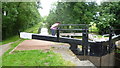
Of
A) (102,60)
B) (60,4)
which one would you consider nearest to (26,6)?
(60,4)

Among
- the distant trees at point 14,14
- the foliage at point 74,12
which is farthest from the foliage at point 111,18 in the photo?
the distant trees at point 14,14

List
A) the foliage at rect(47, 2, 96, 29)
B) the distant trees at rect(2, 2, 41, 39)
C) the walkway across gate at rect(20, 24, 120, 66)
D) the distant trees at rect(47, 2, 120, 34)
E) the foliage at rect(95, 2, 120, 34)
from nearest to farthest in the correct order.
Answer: the walkway across gate at rect(20, 24, 120, 66) → the foliage at rect(95, 2, 120, 34) → the distant trees at rect(2, 2, 41, 39) → the distant trees at rect(47, 2, 120, 34) → the foliage at rect(47, 2, 96, 29)

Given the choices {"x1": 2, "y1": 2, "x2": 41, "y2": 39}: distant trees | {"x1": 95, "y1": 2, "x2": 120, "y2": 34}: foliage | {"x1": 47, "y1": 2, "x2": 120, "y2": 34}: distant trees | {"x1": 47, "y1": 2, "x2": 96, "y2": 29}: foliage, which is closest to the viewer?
{"x1": 95, "y1": 2, "x2": 120, "y2": 34}: foliage

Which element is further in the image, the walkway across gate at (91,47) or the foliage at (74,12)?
the foliage at (74,12)

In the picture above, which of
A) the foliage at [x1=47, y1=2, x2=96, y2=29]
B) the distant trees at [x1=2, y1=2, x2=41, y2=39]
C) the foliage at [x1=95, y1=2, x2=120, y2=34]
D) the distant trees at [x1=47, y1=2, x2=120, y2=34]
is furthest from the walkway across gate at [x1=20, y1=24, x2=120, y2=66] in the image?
the foliage at [x1=47, y1=2, x2=96, y2=29]

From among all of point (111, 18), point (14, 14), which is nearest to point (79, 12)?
point (111, 18)

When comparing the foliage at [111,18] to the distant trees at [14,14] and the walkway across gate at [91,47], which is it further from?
the distant trees at [14,14]

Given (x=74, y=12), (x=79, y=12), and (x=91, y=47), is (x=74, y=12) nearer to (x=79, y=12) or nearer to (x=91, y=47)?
(x=79, y=12)

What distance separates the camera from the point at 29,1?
9188 mm

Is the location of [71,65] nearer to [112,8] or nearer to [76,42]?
[76,42]

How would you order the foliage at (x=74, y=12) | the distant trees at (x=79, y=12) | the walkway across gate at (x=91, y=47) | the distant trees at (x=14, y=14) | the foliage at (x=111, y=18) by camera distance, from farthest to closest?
the foliage at (x=74, y=12) < the distant trees at (x=79, y=12) < the distant trees at (x=14, y=14) < the foliage at (x=111, y=18) < the walkway across gate at (x=91, y=47)

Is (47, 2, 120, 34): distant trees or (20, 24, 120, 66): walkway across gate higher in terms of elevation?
(47, 2, 120, 34): distant trees

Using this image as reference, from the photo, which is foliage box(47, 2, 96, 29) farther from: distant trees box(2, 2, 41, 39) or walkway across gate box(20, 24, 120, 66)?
walkway across gate box(20, 24, 120, 66)

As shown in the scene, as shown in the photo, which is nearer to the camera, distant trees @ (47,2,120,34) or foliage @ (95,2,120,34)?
foliage @ (95,2,120,34)
